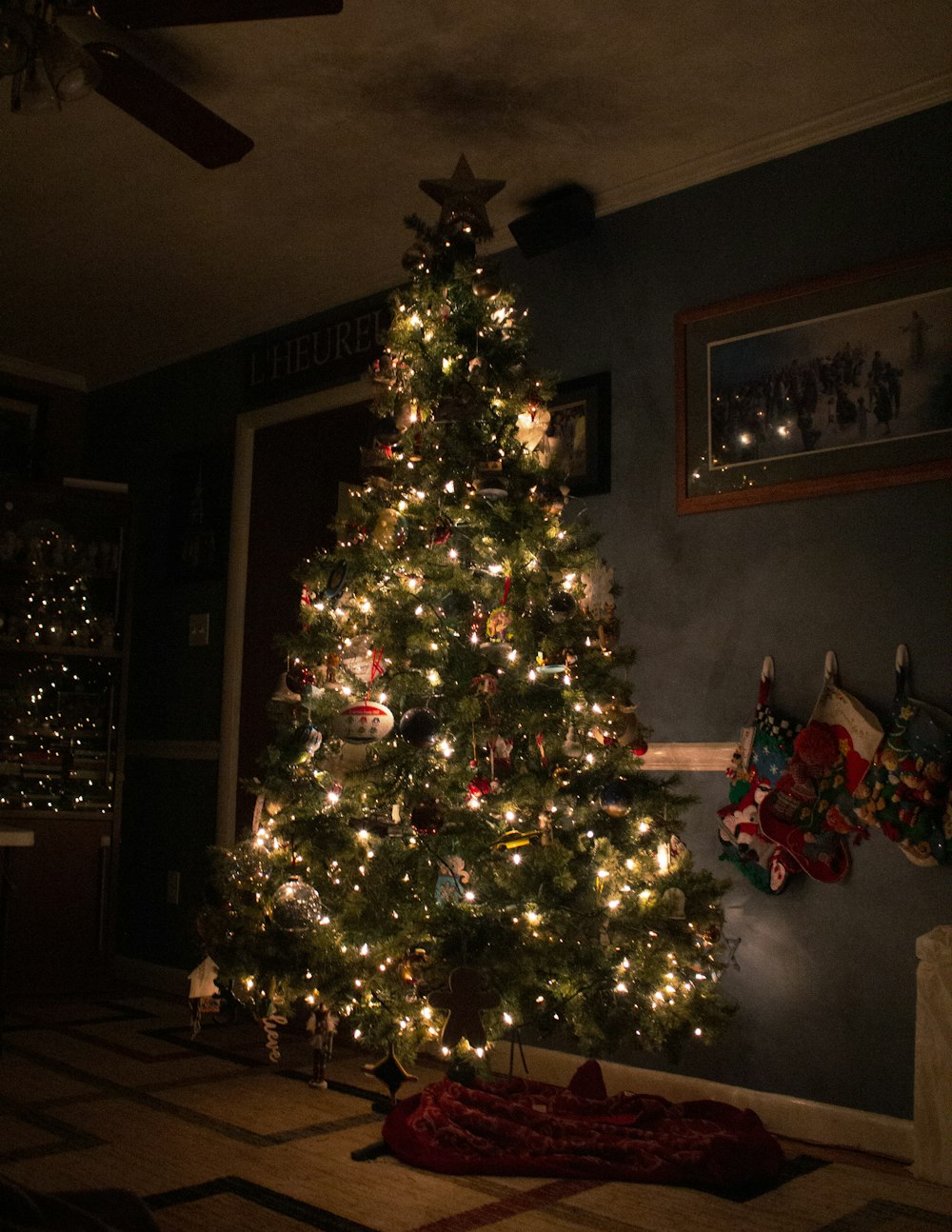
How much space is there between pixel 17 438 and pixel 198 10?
3344mm

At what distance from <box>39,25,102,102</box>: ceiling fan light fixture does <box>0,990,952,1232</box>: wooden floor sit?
81.0 inches

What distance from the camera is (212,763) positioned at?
175 inches

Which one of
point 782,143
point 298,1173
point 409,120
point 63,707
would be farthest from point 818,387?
point 63,707

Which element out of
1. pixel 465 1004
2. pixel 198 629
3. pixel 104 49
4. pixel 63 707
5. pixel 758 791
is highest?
pixel 104 49

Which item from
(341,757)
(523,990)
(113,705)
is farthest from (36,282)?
(523,990)

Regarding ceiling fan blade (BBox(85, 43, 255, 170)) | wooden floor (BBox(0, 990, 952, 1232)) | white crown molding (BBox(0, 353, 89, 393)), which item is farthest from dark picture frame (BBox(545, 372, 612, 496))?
white crown molding (BBox(0, 353, 89, 393))

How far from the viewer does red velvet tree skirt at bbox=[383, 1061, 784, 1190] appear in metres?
2.34

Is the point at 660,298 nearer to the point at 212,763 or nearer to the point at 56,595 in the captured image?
the point at 212,763

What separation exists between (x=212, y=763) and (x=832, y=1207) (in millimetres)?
2902

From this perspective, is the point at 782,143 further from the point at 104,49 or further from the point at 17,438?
the point at 17,438

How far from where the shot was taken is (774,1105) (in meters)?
2.81

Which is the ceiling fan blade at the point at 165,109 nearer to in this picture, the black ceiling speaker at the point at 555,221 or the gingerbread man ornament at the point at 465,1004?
the black ceiling speaker at the point at 555,221

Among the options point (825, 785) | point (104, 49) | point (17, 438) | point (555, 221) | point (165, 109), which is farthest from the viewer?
point (17, 438)

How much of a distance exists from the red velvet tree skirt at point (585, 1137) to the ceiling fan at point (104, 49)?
224 cm
